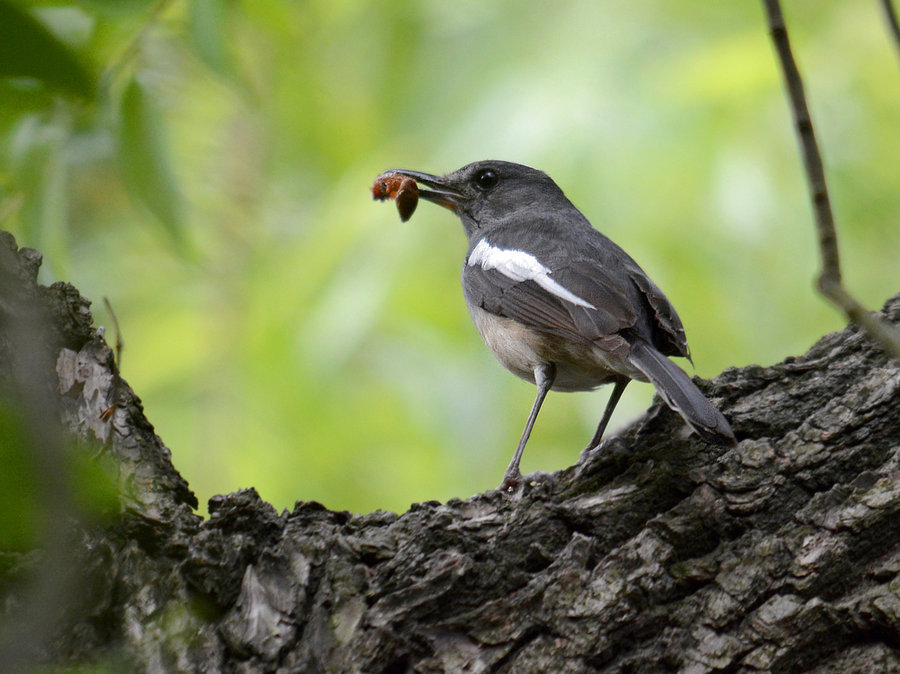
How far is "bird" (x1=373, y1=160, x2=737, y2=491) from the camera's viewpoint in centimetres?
346

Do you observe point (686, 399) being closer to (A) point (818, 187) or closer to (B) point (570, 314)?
(B) point (570, 314)

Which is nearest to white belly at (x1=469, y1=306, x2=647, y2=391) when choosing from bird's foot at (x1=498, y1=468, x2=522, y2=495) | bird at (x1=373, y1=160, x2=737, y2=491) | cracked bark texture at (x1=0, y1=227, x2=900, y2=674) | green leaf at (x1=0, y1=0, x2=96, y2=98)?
bird at (x1=373, y1=160, x2=737, y2=491)

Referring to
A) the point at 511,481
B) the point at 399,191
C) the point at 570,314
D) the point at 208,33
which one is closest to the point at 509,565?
the point at 511,481

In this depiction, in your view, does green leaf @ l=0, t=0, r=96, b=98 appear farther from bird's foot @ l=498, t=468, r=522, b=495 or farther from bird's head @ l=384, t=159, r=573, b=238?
bird's head @ l=384, t=159, r=573, b=238

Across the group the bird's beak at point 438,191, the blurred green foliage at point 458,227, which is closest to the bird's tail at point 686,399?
the blurred green foliage at point 458,227

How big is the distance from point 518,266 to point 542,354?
1.63 feet

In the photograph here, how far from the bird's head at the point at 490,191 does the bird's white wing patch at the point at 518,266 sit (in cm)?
53

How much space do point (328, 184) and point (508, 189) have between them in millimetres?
2348

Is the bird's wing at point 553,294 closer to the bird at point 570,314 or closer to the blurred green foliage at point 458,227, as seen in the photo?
the bird at point 570,314

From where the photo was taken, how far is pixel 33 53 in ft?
3.68

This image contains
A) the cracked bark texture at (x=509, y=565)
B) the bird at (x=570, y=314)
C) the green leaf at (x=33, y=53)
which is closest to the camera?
the green leaf at (x=33, y=53)

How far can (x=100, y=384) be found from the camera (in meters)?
2.79

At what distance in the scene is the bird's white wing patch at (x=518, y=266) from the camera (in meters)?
3.94

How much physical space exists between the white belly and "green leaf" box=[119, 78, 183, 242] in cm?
170
